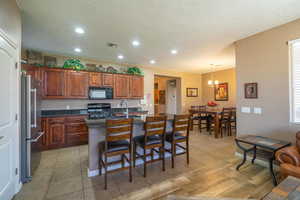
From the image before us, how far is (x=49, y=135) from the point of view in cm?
371

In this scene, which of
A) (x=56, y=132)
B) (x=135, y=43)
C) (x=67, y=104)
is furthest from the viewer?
(x=67, y=104)

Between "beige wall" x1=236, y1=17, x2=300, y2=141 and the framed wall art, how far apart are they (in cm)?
354

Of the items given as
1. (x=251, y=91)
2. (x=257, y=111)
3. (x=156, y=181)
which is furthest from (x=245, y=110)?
(x=156, y=181)

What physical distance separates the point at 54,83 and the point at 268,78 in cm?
532

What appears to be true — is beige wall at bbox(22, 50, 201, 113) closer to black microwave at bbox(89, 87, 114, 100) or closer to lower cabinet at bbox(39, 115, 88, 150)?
black microwave at bbox(89, 87, 114, 100)

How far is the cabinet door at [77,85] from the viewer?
4.17 metres

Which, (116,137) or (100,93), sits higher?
(100,93)

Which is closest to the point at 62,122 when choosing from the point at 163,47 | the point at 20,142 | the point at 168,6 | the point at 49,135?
the point at 49,135

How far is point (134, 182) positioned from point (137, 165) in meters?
0.57

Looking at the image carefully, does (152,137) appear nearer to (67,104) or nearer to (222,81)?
(67,104)

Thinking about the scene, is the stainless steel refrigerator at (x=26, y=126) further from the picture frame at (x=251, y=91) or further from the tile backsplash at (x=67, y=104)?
the picture frame at (x=251, y=91)

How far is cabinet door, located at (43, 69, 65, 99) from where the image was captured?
3.88m

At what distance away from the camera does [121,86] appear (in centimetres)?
494

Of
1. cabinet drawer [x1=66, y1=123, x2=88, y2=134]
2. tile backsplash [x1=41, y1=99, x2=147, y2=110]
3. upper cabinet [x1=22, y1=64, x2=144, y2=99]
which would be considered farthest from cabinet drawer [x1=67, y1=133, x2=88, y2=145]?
upper cabinet [x1=22, y1=64, x2=144, y2=99]
